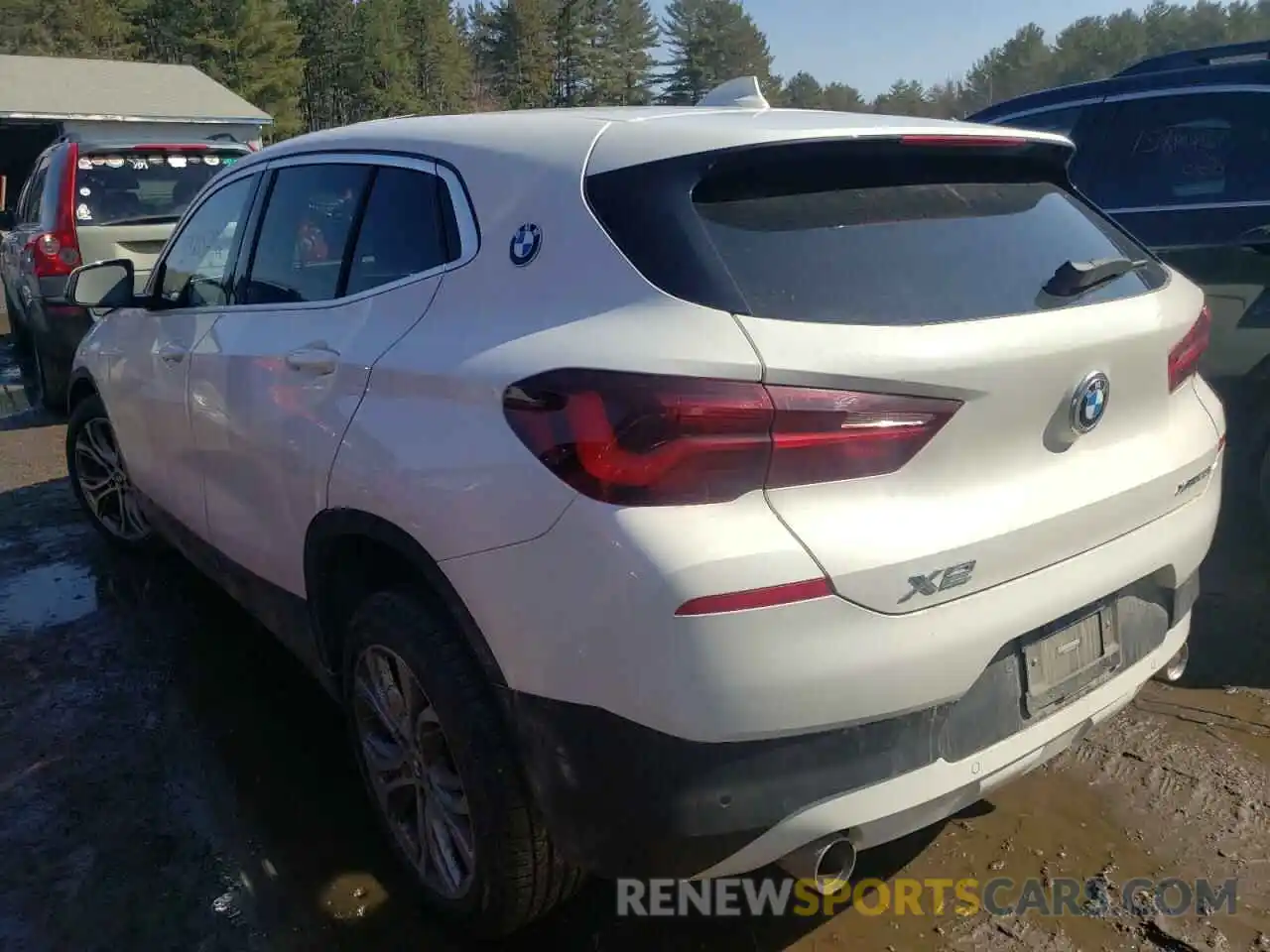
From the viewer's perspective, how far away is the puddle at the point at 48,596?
14.8ft

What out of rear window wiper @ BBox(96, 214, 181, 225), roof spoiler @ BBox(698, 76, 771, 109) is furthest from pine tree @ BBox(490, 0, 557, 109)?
roof spoiler @ BBox(698, 76, 771, 109)

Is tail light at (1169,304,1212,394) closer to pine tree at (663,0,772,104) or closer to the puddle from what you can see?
the puddle

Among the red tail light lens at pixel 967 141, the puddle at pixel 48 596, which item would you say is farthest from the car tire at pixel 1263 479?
the puddle at pixel 48 596

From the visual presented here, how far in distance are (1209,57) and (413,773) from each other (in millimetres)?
4529

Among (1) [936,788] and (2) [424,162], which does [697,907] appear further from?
(2) [424,162]

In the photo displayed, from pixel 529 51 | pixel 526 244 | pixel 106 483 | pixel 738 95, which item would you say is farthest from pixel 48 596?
pixel 529 51

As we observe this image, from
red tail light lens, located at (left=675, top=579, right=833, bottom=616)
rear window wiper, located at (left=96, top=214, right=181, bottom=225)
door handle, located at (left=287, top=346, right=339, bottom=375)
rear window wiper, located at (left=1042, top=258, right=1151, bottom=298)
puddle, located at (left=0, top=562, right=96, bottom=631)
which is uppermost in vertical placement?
rear window wiper, located at (left=96, top=214, right=181, bottom=225)

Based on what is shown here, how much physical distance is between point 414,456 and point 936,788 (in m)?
1.22

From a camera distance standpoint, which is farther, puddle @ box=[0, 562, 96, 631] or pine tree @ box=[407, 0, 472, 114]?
pine tree @ box=[407, 0, 472, 114]

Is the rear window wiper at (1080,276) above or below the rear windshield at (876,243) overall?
below

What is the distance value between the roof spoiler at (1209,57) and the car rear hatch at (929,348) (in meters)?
2.82

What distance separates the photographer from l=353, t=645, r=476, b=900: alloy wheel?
8.05ft

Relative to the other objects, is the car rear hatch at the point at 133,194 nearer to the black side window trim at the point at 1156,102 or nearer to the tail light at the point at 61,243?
the tail light at the point at 61,243

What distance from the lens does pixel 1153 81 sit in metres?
4.70
